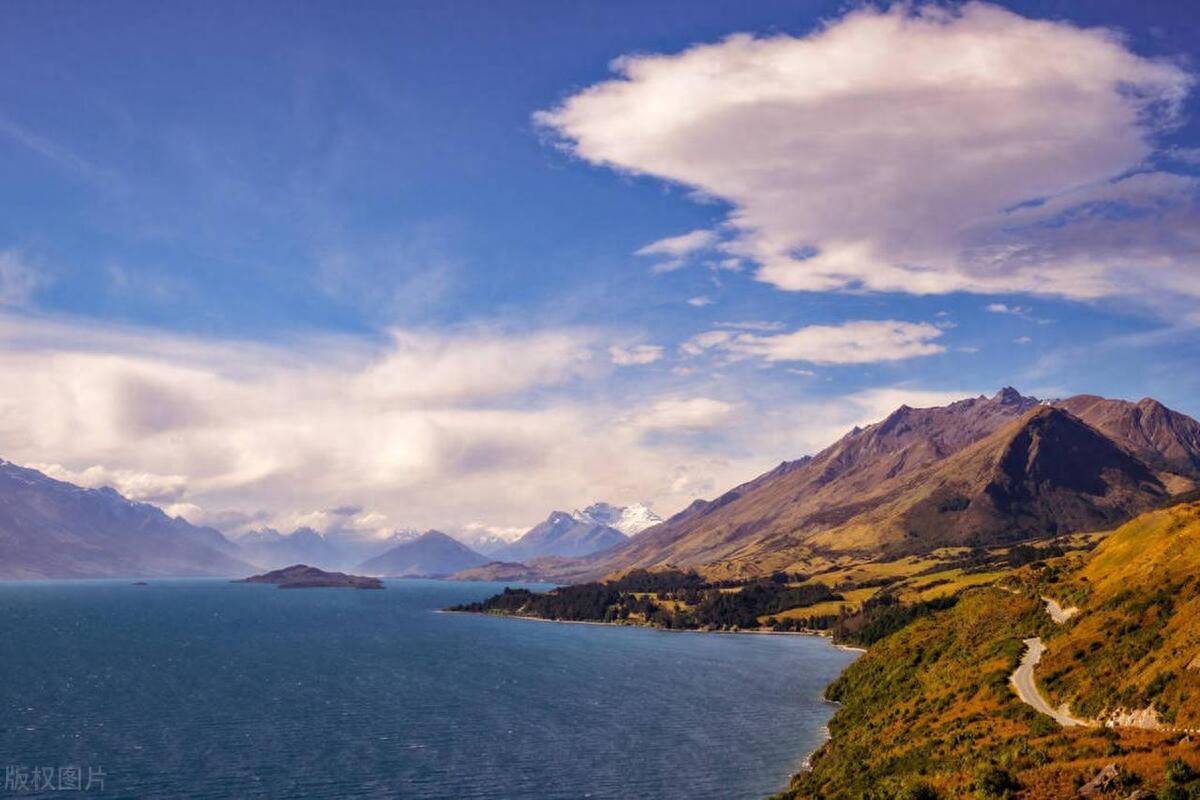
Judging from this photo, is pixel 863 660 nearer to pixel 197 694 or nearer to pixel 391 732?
pixel 391 732

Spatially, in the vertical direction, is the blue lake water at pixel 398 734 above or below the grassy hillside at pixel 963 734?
below

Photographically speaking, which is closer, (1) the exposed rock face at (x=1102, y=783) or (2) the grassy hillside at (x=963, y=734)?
(1) the exposed rock face at (x=1102, y=783)

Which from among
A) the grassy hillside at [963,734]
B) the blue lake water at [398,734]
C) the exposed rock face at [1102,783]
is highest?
the exposed rock face at [1102,783]

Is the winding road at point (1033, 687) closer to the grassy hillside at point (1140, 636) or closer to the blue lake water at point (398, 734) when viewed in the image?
the grassy hillside at point (1140, 636)

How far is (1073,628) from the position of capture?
99125 millimetres

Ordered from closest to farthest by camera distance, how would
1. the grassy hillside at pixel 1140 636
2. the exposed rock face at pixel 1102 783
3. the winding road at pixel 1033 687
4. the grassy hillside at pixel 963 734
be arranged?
the exposed rock face at pixel 1102 783 < the grassy hillside at pixel 963 734 < the grassy hillside at pixel 1140 636 < the winding road at pixel 1033 687

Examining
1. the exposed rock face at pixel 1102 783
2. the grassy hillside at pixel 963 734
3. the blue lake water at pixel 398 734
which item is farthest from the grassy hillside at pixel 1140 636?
the blue lake water at pixel 398 734

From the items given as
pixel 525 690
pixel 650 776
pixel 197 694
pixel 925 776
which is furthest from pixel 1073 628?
pixel 197 694

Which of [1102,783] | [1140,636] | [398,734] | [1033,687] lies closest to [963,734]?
[1033,687]

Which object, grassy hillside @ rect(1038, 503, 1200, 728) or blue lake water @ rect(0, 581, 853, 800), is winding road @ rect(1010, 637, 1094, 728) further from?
blue lake water @ rect(0, 581, 853, 800)

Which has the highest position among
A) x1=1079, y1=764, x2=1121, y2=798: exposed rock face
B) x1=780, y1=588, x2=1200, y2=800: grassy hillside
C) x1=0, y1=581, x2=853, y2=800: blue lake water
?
x1=1079, y1=764, x2=1121, y2=798: exposed rock face

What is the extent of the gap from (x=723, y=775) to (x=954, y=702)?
34.6 metres

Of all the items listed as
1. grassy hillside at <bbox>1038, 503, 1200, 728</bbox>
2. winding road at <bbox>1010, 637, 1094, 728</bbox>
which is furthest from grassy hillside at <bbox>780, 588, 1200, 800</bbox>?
grassy hillside at <bbox>1038, 503, 1200, 728</bbox>

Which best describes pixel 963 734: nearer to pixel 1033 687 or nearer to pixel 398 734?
pixel 1033 687
